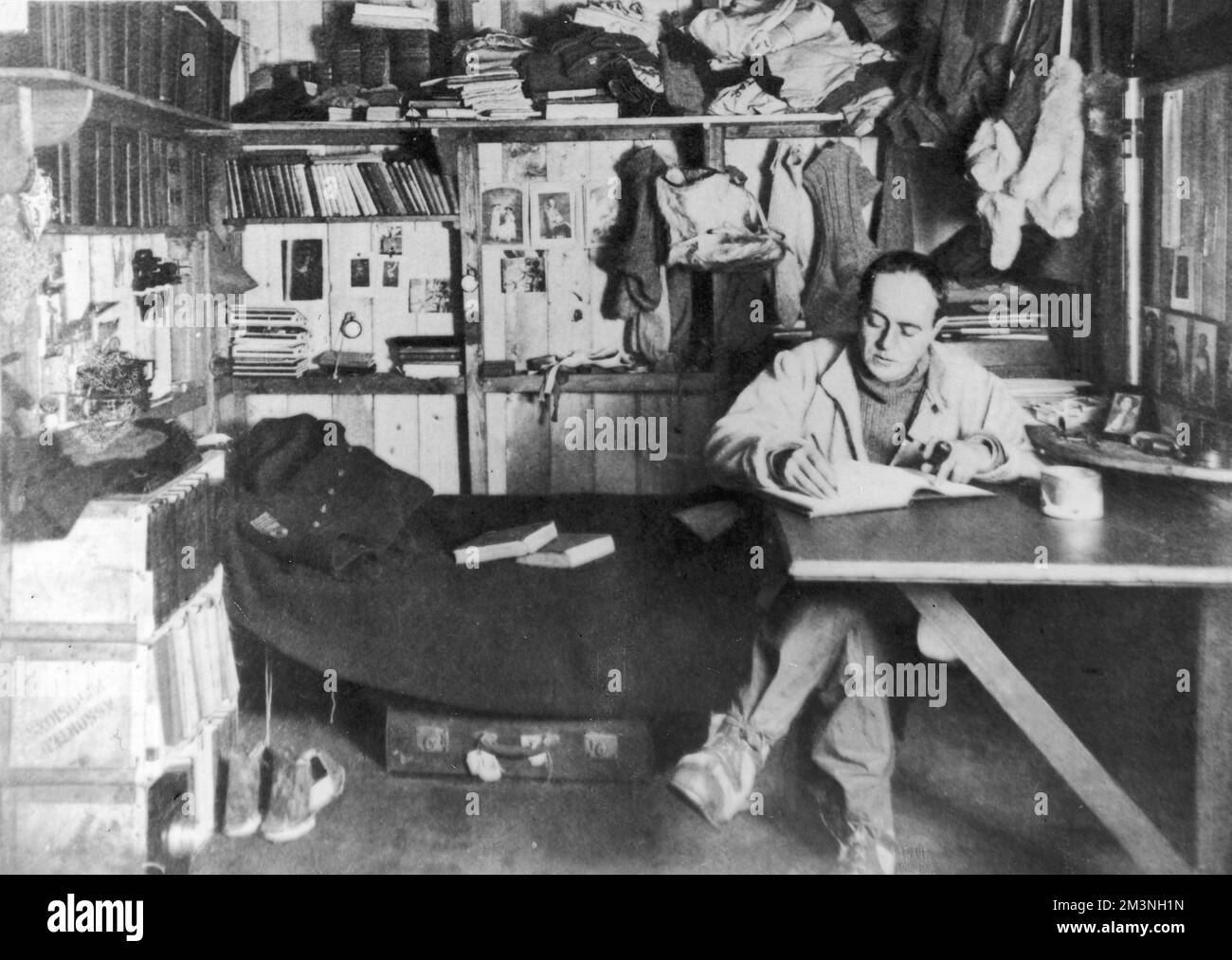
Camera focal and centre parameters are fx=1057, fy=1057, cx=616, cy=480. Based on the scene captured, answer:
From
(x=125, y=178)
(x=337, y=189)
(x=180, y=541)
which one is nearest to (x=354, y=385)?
(x=337, y=189)

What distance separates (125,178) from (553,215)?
1329 millimetres

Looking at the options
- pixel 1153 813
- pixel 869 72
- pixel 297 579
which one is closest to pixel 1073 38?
pixel 869 72

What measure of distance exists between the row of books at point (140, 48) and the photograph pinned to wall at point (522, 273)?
3.24 feet

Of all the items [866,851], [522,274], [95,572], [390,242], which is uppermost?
[390,242]

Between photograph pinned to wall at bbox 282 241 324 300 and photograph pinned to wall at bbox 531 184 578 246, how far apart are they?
2.44 feet

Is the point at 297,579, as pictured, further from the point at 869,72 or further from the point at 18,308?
the point at 869,72

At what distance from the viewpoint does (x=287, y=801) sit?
2.28m

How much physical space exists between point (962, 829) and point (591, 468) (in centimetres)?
183

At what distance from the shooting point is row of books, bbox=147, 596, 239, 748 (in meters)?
2.15

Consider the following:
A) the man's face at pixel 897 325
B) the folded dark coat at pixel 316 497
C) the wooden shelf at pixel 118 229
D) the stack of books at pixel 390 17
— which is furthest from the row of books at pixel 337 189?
the man's face at pixel 897 325

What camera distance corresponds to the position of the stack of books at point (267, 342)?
350cm

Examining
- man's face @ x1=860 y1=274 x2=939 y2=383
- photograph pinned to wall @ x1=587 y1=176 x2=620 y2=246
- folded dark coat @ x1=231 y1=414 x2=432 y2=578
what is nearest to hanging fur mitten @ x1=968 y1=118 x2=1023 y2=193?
man's face @ x1=860 y1=274 x2=939 y2=383

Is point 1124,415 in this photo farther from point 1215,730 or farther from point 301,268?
point 301,268

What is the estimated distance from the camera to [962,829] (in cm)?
229
